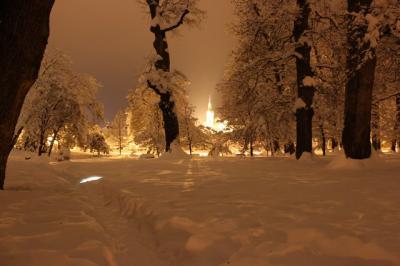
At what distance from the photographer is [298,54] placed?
13.5 meters

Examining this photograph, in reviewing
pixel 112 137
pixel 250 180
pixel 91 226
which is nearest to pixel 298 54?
pixel 250 180

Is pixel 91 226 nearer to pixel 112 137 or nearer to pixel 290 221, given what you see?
pixel 290 221

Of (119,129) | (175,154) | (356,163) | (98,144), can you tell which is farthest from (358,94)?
(119,129)

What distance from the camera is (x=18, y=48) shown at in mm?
4812

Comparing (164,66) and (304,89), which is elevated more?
(164,66)

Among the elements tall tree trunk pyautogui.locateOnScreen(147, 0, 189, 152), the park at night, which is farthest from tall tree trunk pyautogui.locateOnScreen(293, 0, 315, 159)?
tall tree trunk pyautogui.locateOnScreen(147, 0, 189, 152)

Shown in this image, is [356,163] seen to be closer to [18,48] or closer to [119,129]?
[18,48]

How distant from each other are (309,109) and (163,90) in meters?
7.65

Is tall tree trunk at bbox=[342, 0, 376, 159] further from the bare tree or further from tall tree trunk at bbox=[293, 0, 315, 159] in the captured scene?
the bare tree

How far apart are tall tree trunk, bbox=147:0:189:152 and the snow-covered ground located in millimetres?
10822

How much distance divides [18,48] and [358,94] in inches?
349

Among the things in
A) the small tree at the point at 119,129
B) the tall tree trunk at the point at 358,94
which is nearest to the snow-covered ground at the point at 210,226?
the tall tree trunk at the point at 358,94

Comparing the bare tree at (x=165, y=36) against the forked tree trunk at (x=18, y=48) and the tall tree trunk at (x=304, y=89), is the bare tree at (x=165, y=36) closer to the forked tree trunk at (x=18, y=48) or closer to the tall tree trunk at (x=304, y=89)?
the tall tree trunk at (x=304, y=89)

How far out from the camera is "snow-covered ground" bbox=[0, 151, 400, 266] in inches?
135
